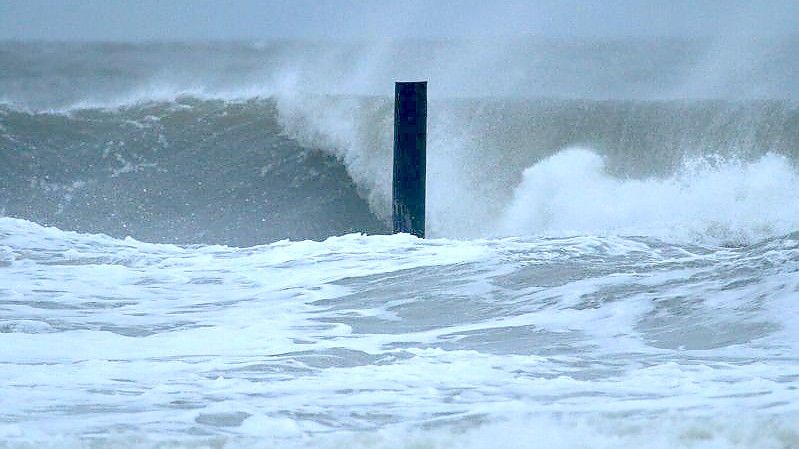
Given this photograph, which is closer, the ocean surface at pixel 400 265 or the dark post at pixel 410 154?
the ocean surface at pixel 400 265

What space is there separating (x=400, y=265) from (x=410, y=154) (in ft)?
5.58

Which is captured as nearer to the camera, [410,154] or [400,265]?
[400,265]

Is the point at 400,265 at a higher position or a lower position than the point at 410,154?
lower

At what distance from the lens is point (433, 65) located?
16.3 metres

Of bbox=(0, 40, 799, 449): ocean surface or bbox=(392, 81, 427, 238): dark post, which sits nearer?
bbox=(0, 40, 799, 449): ocean surface

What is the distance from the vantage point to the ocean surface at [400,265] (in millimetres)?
3896

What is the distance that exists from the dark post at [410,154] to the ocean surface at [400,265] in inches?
29.6

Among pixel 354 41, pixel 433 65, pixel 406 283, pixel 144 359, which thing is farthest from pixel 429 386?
pixel 354 41

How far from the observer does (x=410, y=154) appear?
8461 mm

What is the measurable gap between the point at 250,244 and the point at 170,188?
5.76 ft

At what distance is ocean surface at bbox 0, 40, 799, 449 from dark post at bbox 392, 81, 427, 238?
75 cm

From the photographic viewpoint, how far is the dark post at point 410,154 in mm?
8438

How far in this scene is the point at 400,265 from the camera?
6.91m

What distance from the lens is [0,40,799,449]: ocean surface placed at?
12.8ft
